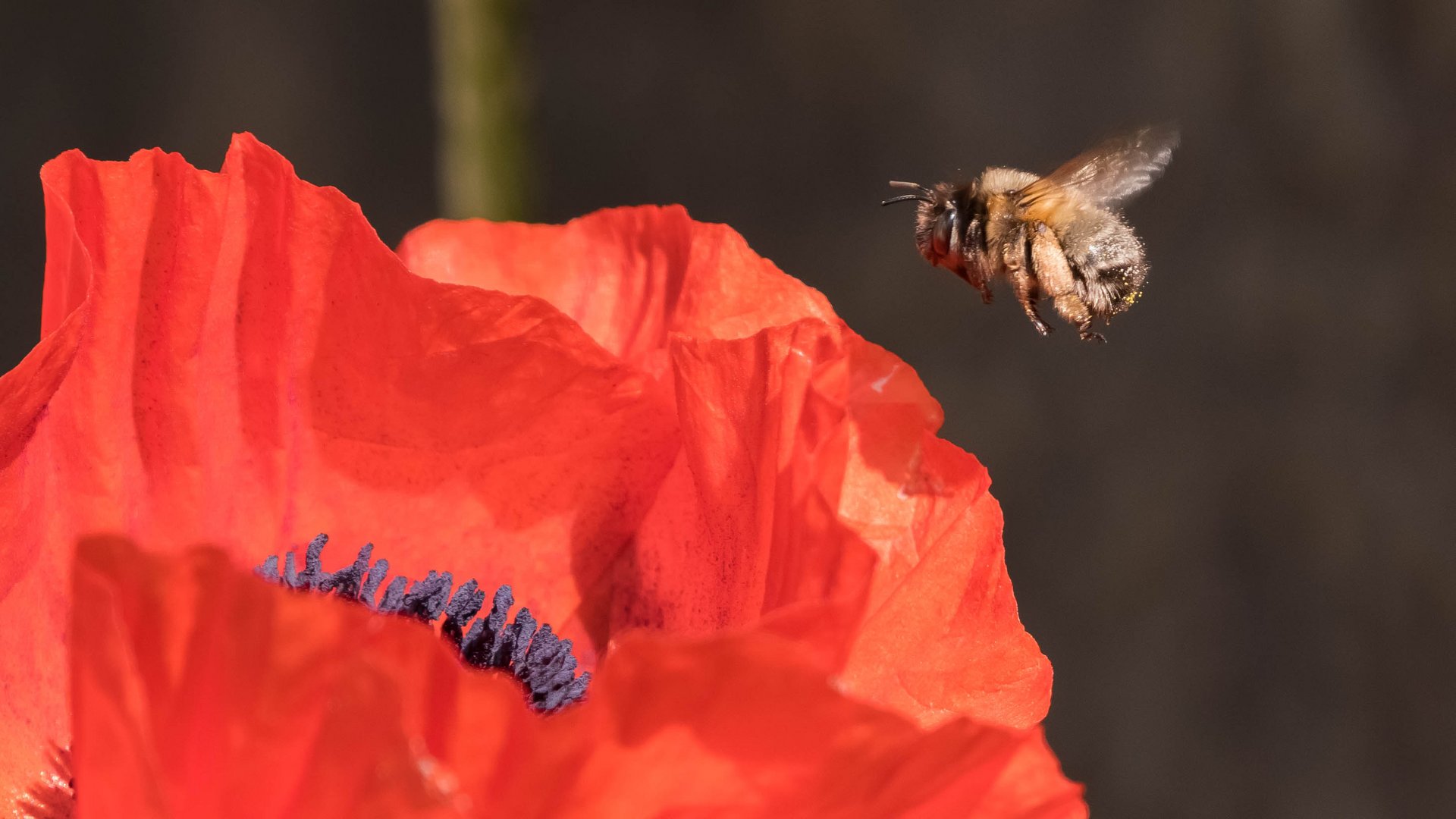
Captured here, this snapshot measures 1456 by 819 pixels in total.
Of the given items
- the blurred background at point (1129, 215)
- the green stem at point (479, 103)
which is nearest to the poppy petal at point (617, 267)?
the blurred background at point (1129, 215)

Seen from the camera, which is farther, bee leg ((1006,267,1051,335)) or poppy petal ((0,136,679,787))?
bee leg ((1006,267,1051,335))

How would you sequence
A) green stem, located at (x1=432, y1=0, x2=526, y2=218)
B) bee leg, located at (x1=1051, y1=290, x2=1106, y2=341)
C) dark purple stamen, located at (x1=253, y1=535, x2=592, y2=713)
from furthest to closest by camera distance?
green stem, located at (x1=432, y1=0, x2=526, y2=218)
bee leg, located at (x1=1051, y1=290, x2=1106, y2=341)
dark purple stamen, located at (x1=253, y1=535, x2=592, y2=713)

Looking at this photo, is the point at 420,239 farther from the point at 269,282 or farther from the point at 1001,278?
the point at 1001,278

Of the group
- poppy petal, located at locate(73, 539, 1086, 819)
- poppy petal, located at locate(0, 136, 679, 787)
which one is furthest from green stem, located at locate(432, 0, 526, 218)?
poppy petal, located at locate(73, 539, 1086, 819)

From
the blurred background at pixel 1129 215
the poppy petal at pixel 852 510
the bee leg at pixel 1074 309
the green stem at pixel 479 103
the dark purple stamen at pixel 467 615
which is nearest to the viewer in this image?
the poppy petal at pixel 852 510

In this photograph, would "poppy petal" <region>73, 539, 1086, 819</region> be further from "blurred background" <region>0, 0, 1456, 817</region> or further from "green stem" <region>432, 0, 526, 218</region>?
"green stem" <region>432, 0, 526, 218</region>

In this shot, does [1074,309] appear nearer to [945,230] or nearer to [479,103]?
[945,230]

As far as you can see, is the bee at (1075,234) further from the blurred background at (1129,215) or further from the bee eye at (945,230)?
the blurred background at (1129,215)
